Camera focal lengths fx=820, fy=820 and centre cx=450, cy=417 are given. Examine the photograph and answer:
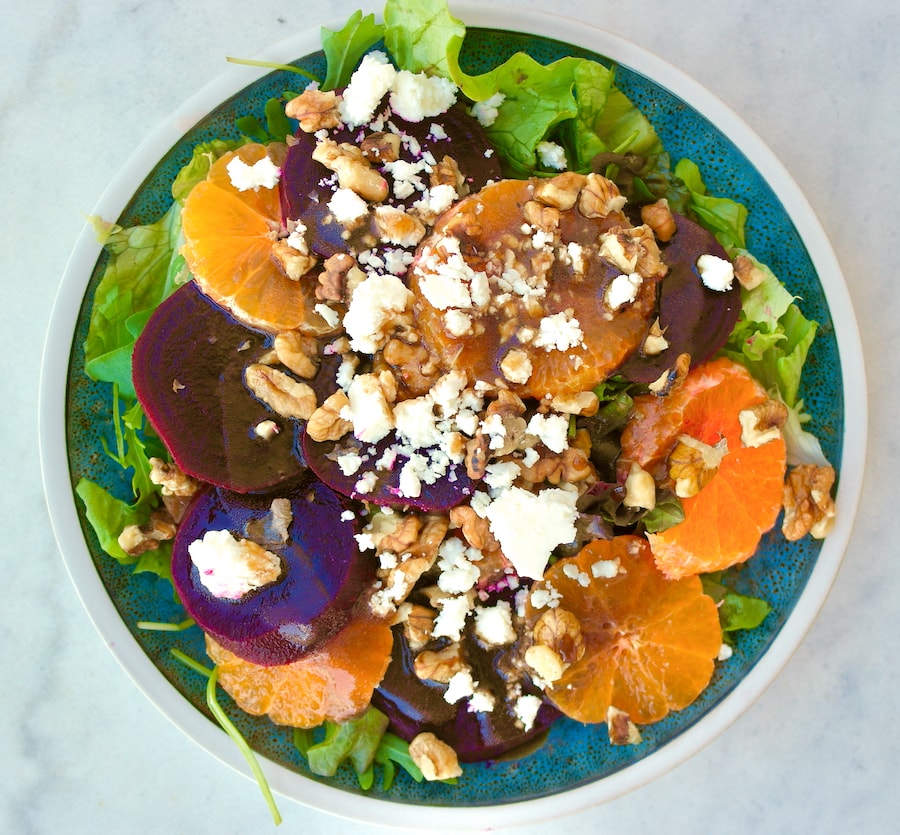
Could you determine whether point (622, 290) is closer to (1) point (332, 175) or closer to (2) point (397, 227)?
(2) point (397, 227)

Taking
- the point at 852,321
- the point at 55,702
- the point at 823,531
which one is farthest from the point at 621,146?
the point at 55,702

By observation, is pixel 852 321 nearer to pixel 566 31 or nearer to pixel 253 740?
pixel 566 31

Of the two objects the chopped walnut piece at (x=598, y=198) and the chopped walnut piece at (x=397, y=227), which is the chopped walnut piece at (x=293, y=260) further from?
the chopped walnut piece at (x=598, y=198)

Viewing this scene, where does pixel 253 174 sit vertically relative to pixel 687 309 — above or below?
above

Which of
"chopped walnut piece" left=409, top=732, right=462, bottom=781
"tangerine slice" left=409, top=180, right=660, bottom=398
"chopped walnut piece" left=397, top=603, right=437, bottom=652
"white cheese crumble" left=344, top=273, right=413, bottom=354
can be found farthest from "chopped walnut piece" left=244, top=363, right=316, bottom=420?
"chopped walnut piece" left=409, top=732, right=462, bottom=781

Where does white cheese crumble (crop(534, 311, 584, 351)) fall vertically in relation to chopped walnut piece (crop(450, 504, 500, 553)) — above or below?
above

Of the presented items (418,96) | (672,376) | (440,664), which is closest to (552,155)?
(418,96)

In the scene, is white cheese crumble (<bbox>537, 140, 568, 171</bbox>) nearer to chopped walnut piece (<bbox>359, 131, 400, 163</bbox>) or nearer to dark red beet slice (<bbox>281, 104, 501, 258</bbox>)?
dark red beet slice (<bbox>281, 104, 501, 258</bbox>)
